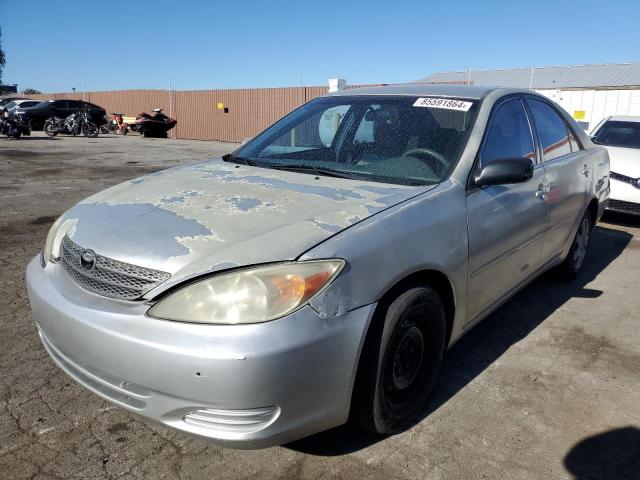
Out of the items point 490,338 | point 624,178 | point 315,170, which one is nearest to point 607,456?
point 490,338

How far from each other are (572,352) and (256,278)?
2394mm

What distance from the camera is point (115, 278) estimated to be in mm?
1978

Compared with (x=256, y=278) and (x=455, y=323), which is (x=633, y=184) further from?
(x=256, y=278)

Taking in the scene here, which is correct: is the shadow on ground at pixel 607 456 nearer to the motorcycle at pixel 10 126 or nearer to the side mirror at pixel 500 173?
the side mirror at pixel 500 173

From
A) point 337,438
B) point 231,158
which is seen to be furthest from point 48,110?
point 337,438

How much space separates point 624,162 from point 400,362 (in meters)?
5.91

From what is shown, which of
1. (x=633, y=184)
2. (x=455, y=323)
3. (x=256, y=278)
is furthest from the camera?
(x=633, y=184)

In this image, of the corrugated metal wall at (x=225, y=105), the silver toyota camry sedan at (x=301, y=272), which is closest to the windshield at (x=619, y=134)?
the silver toyota camry sedan at (x=301, y=272)

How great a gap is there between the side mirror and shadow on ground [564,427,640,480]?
1.28m

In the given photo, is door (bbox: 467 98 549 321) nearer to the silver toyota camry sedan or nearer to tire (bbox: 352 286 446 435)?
the silver toyota camry sedan

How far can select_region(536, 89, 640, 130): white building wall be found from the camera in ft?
44.9

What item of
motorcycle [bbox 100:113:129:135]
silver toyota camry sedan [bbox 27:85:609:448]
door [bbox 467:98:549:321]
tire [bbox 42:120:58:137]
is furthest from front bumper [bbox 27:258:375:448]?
motorcycle [bbox 100:113:129:135]

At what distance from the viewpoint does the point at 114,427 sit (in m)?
2.37

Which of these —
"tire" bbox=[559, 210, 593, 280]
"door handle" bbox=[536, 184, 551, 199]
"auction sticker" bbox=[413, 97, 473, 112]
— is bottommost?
"tire" bbox=[559, 210, 593, 280]
